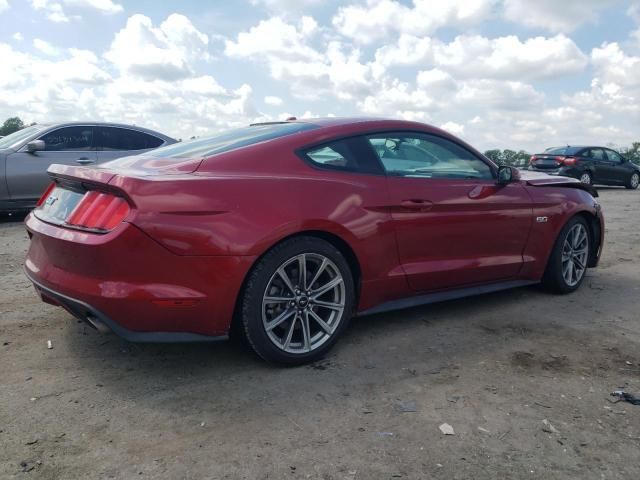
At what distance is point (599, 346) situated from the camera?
148 inches

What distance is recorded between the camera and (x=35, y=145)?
820 centimetres

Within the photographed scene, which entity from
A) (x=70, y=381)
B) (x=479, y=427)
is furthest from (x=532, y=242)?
(x=70, y=381)

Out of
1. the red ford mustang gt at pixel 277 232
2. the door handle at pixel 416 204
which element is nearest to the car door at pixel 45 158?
the red ford mustang gt at pixel 277 232

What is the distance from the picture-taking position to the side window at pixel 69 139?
8.53 metres

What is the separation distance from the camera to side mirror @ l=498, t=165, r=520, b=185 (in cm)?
439

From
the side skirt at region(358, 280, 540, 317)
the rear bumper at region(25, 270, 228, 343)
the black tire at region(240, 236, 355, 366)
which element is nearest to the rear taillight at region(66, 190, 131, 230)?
the rear bumper at region(25, 270, 228, 343)

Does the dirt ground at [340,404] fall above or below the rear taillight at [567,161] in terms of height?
below

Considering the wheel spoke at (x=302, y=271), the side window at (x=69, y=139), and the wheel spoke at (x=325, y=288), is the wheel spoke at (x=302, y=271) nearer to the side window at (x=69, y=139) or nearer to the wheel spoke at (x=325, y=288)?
the wheel spoke at (x=325, y=288)

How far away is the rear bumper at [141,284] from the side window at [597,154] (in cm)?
1697

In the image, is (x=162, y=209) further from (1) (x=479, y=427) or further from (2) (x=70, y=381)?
(1) (x=479, y=427)

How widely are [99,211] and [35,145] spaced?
20.1 feet

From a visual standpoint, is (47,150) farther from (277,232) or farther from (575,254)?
(575,254)

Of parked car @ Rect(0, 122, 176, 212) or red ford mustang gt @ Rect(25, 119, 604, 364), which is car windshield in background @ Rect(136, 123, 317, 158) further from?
parked car @ Rect(0, 122, 176, 212)

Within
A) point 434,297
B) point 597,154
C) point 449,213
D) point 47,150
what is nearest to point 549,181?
point 449,213
